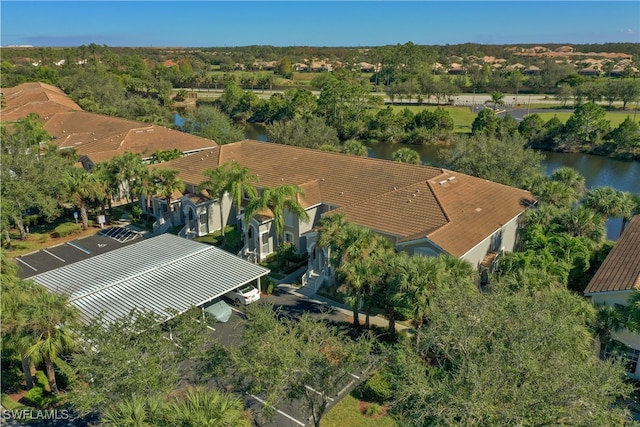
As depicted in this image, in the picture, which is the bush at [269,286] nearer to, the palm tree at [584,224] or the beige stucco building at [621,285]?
the beige stucco building at [621,285]

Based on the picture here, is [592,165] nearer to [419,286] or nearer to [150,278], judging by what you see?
[419,286]

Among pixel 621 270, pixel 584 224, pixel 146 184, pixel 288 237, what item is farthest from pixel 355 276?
pixel 146 184

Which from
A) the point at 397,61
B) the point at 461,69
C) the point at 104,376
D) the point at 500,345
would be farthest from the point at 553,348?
the point at 461,69

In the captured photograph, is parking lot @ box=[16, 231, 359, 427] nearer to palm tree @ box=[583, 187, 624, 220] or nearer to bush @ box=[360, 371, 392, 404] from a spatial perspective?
bush @ box=[360, 371, 392, 404]

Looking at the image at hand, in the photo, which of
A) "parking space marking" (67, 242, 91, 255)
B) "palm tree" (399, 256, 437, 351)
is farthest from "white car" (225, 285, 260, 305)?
"parking space marking" (67, 242, 91, 255)

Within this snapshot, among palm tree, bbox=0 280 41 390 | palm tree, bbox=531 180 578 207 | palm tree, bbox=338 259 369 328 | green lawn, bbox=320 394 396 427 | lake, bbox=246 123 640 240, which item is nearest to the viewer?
palm tree, bbox=0 280 41 390

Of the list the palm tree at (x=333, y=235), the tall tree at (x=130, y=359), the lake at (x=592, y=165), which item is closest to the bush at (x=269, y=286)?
the palm tree at (x=333, y=235)
